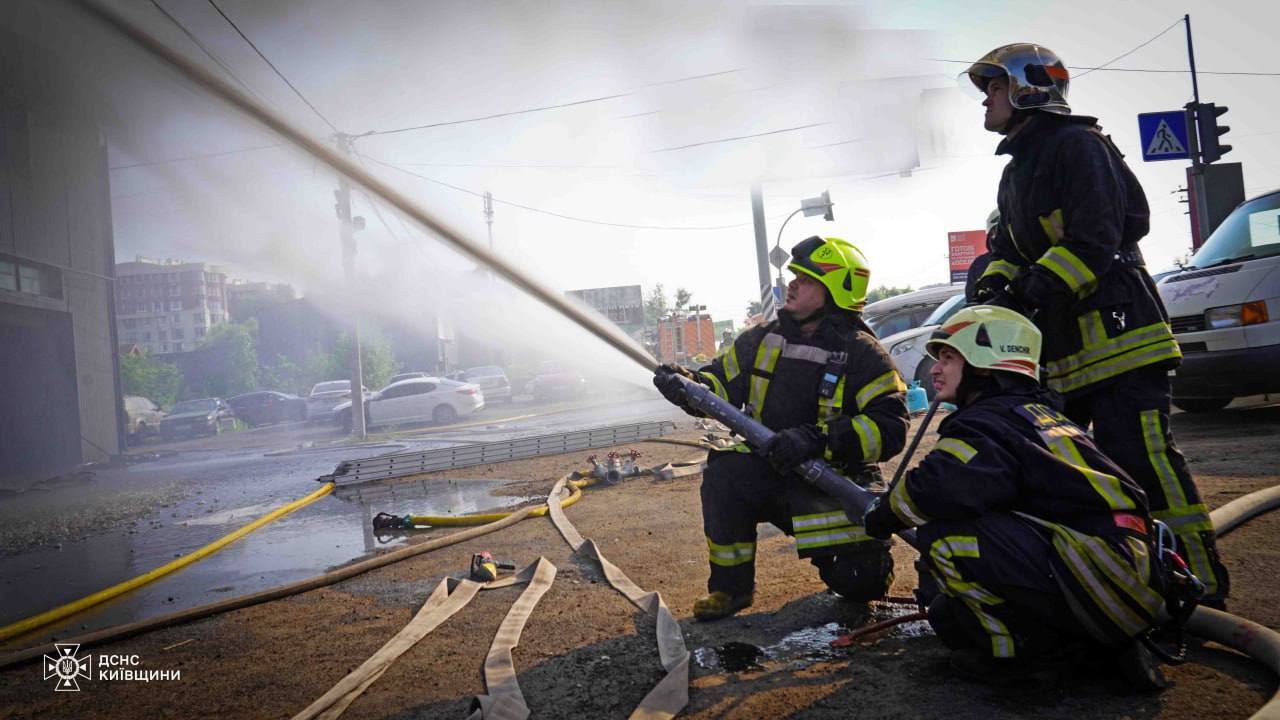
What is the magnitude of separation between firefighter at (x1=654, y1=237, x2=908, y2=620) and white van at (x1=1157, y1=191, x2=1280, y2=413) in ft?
14.6

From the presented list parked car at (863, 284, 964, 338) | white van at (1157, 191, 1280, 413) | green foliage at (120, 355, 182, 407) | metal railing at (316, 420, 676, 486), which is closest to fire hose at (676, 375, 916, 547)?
white van at (1157, 191, 1280, 413)

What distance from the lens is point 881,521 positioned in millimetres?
2473

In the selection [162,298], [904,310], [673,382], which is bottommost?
[673,382]

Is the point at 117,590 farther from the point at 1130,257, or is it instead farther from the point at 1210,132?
the point at 1210,132

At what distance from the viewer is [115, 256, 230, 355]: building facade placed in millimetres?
13617

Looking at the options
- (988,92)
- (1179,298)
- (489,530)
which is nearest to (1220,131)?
(1179,298)

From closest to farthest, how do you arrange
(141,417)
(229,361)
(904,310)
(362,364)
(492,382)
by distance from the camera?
(904,310)
(141,417)
(492,382)
(229,361)
(362,364)

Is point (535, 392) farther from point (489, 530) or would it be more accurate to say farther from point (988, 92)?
point (988, 92)

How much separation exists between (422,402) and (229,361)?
427 inches

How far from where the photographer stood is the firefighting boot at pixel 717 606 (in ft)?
10.6

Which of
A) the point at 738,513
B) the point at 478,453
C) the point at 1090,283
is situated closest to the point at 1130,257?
the point at 1090,283

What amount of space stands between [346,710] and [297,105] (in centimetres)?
676

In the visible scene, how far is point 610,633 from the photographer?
10.5 ft

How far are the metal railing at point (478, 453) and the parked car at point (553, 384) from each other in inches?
529
